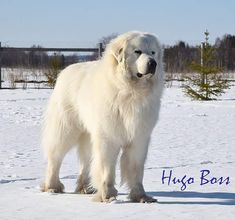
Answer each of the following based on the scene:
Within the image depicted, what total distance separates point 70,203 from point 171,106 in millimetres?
11061

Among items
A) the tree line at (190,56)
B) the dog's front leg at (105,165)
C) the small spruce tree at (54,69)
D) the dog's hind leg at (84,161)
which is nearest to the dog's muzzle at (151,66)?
the dog's front leg at (105,165)

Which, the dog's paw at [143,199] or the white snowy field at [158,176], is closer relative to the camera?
the white snowy field at [158,176]

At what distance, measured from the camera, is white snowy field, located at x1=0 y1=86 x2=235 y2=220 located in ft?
14.8

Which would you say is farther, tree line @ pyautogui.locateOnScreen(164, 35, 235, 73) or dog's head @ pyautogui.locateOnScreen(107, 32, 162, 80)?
tree line @ pyautogui.locateOnScreen(164, 35, 235, 73)

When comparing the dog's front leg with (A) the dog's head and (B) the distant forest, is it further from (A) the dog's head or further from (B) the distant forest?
(B) the distant forest

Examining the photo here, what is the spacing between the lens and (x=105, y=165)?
5.00 m

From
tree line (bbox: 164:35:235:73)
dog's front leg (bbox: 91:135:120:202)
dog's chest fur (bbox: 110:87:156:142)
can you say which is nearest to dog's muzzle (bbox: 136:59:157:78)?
dog's chest fur (bbox: 110:87:156:142)

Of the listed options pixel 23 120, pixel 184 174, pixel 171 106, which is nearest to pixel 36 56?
pixel 171 106

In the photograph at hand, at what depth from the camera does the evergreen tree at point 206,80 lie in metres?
18.0

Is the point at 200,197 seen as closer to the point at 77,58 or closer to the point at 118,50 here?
the point at 118,50

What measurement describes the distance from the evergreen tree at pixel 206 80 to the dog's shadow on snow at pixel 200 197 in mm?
→ 12694

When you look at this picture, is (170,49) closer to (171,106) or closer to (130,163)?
(171,106)

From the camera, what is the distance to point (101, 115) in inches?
194

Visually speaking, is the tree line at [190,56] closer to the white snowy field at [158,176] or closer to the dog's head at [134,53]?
the white snowy field at [158,176]
